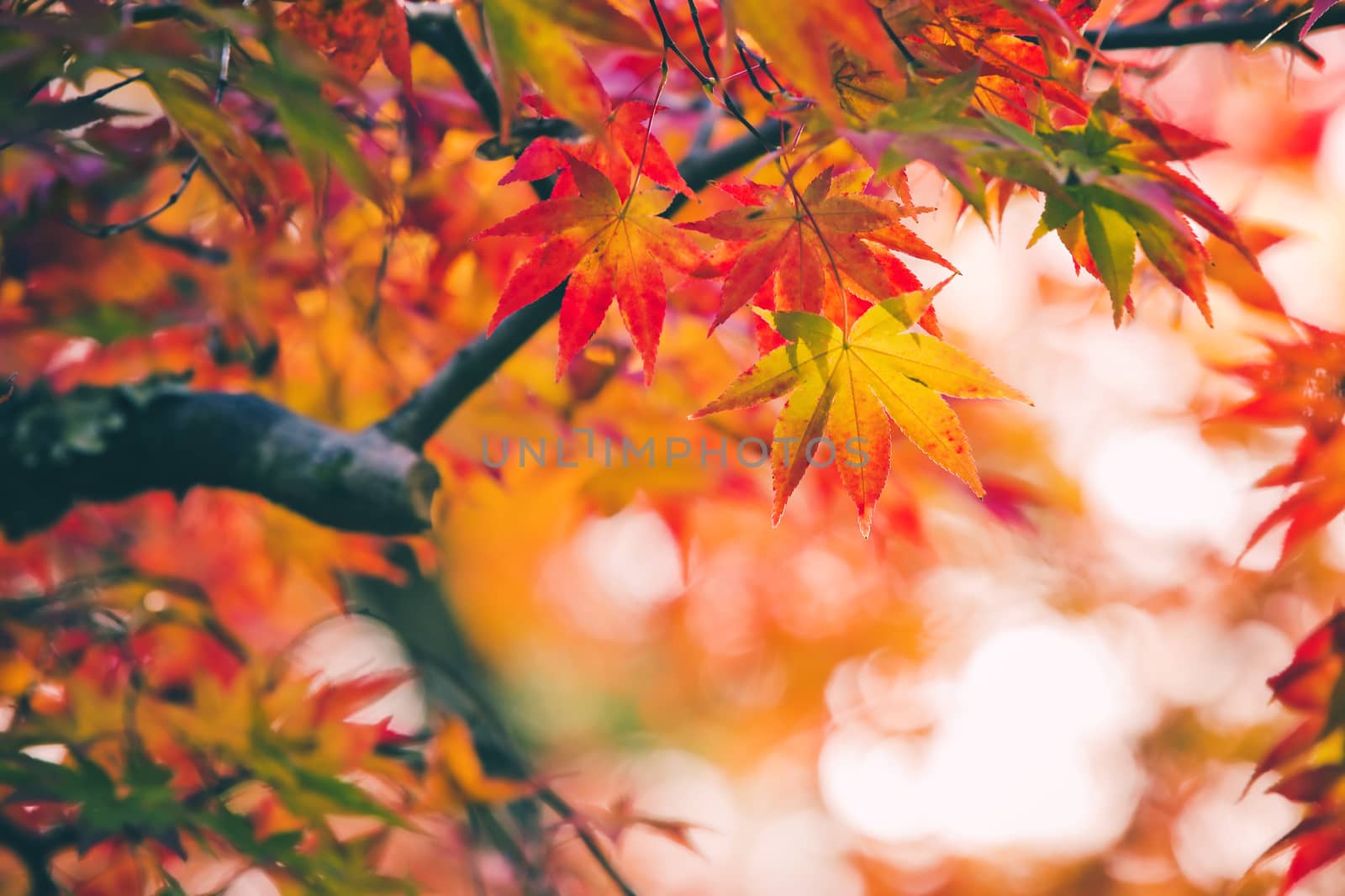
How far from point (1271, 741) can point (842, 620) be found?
1.25m

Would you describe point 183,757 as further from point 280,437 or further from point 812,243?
point 812,243

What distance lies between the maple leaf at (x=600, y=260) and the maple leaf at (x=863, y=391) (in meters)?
0.09

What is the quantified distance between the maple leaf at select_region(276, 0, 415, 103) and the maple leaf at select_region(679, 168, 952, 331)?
26cm

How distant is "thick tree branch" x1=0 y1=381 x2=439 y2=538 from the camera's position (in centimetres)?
76

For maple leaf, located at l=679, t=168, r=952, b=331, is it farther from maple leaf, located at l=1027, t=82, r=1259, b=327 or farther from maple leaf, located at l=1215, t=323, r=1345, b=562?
maple leaf, located at l=1215, t=323, r=1345, b=562

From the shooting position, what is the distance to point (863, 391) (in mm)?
533

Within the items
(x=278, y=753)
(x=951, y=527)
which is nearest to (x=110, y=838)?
(x=278, y=753)

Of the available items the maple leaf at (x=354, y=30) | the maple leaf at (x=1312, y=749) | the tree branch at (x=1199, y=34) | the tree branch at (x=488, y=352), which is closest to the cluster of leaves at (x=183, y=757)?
the tree branch at (x=488, y=352)

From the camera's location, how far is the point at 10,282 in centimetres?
94

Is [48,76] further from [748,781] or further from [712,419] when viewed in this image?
[748,781]

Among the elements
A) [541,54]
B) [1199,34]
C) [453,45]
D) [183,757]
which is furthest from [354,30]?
[183,757]

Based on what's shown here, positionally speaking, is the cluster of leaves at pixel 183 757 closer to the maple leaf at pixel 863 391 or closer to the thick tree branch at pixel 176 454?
the thick tree branch at pixel 176 454

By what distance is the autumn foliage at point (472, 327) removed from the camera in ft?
1.56

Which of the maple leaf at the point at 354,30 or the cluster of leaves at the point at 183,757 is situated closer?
the maple leaf at the point at 354,30
